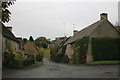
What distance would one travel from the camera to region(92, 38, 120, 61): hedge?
115ft

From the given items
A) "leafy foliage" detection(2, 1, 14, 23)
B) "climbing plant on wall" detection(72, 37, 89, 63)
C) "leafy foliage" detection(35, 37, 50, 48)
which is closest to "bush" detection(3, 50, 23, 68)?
"climbing plant on wall" detection(72, 37, 89, 63)

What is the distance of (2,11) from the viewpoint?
748 cm

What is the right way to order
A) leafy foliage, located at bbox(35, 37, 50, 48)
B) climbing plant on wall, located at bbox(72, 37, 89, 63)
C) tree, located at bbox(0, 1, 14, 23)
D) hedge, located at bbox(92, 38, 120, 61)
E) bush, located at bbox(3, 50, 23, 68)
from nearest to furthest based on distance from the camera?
tree, located at bbox(0, 1, 14, 23) < bush, located at bbox(3, 50, 23, 68) < hedge, located at bbox(92, 38, 120, 61) < climbing plant on wall, located at bbox(72, 37, 89, 63) < leafy foliage, located at bbox(35, 37, 50, 48)

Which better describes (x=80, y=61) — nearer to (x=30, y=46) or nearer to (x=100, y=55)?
(x=100, y=55)

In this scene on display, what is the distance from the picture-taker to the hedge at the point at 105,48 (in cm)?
3509

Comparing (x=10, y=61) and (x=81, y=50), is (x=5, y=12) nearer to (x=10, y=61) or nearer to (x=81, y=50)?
(x=10, y=61)

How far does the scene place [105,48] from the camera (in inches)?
1395

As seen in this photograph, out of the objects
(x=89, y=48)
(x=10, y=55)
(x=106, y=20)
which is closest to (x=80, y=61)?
(x=89, y=48)

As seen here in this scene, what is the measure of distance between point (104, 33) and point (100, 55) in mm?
4582

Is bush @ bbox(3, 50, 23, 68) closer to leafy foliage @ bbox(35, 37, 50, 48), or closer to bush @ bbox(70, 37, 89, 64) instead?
bush @ bbox(70, 37, 89, 64)

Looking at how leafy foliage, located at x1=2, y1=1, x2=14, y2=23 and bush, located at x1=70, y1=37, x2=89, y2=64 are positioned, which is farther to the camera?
bush, located at x1=70, y1=37, x2=89, y2=64

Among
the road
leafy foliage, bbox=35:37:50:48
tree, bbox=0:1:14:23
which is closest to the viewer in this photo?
tree, bbox=0:1:14:23

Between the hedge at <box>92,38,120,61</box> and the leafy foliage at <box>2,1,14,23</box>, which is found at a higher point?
the leafy foliage at <box>2,1,14,23</box>

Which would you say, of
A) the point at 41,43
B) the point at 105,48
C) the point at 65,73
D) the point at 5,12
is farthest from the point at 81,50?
the point at 41,43
